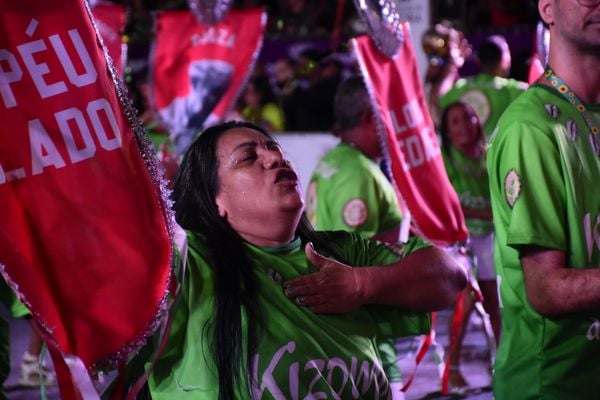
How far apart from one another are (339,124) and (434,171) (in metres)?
0.85

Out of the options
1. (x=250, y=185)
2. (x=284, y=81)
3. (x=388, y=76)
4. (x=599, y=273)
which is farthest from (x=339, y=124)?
(x=284, y=81)

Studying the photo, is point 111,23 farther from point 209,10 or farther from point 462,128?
point 462,128

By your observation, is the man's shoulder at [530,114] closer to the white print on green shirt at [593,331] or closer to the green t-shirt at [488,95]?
the white print on green shirt at [593,331]

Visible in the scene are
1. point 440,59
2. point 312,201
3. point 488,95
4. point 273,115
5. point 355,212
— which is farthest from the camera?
point 273,115

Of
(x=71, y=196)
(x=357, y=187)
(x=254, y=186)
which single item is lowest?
(x=357, y=187)

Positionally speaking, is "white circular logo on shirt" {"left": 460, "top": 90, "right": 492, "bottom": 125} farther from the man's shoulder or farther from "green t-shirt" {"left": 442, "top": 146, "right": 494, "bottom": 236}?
the man's shoulder

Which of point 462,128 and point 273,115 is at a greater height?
point 462,128

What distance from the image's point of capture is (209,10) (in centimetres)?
609

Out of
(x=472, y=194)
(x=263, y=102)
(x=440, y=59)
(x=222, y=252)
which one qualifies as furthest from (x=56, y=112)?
(x=263, y=102)

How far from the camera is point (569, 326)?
2195 mm

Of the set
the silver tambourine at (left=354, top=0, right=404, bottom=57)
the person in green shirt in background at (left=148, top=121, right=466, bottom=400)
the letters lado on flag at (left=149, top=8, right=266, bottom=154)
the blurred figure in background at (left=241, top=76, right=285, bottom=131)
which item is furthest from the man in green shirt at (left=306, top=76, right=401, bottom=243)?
the blurred figure in background at (left=241, top=76, right=285, bottom=131)

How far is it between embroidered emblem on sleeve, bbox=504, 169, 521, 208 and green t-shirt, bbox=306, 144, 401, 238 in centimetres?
192

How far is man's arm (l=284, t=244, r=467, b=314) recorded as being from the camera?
223cm

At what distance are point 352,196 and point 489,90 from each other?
259 centimetres
